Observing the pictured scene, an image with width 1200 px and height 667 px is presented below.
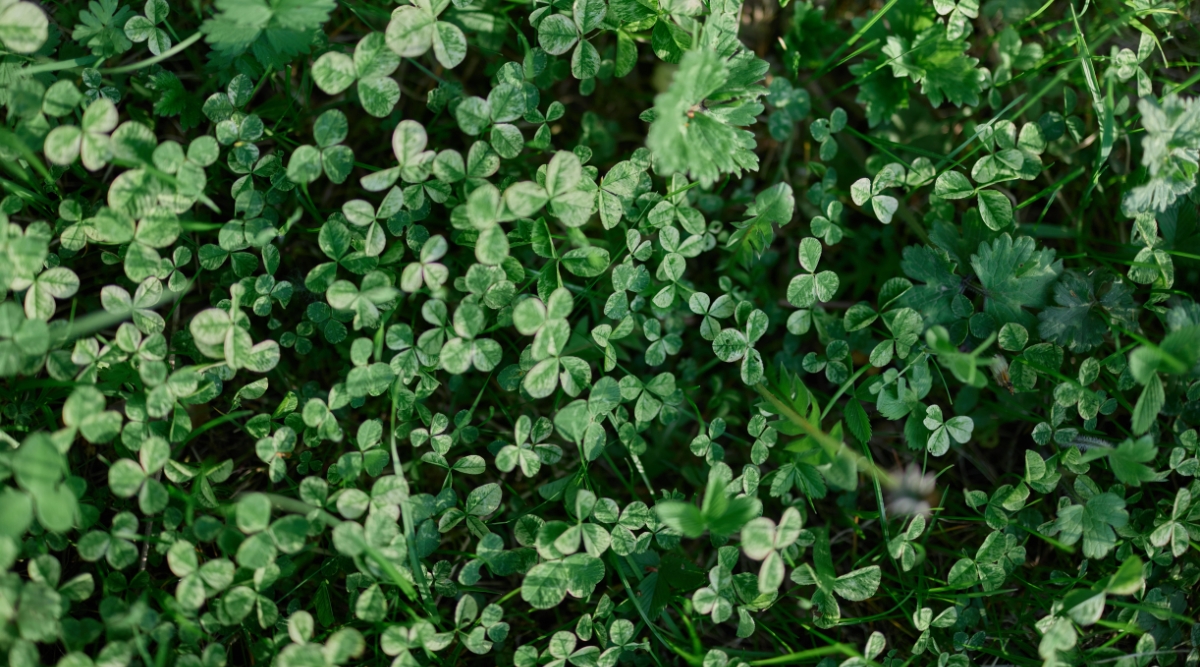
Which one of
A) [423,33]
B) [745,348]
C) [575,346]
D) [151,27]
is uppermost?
[423,33]

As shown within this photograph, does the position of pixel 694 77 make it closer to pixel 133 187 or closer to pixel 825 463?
pixel 825 463

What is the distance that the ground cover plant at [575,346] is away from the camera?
6.52 feet

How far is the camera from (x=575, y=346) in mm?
2354

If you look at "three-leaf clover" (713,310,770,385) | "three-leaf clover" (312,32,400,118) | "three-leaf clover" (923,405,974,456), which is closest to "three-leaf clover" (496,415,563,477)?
"three-leaf clover" (713,310,770,385)

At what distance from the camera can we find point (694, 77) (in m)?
1.92

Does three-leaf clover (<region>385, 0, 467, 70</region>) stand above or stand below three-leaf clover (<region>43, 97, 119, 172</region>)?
above

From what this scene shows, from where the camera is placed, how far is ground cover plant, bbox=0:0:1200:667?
6.52 feet

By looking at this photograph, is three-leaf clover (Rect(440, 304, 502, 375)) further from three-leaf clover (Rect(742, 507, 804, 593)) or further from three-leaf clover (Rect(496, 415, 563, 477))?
three-leaf clover (Rect(742, 507, 804, 593))

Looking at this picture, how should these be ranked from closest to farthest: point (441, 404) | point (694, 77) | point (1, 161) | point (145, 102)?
point (694, 77) < point (1, 161) < point (145, 102) < point (441, 404)

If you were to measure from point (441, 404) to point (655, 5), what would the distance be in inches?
57.0

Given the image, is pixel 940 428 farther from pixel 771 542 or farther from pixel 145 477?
pixel 145 477

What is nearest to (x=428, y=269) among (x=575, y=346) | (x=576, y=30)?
(x=575, y=346)

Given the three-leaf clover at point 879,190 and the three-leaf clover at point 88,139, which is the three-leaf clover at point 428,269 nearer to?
the three-leaf clover at point 88,139

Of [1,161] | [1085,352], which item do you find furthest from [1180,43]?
[1,161]
